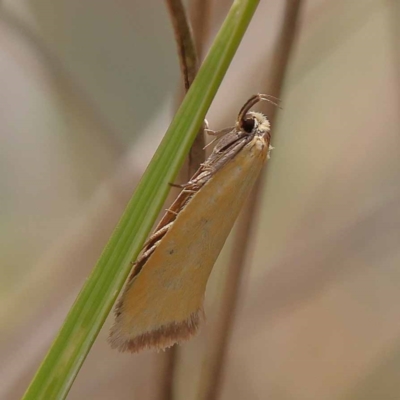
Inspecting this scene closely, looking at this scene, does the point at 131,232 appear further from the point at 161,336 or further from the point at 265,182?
the point at 265,182

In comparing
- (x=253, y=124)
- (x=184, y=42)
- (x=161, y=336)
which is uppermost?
(x=184, y=42)

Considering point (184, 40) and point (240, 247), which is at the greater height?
point (184, 40)

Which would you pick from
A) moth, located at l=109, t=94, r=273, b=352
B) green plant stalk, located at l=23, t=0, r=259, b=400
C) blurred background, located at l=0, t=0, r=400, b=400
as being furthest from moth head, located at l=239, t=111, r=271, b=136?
blurred background, located at l=0, t=0, r=400, b=400

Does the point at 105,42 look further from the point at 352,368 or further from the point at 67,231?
the point at 352,368

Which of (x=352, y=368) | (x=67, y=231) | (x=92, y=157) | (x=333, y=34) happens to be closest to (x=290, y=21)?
(x=333, y=34)

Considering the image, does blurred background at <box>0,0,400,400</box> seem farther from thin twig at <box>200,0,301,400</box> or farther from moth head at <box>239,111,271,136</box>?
moth head at <box>239,111,271,136</box>

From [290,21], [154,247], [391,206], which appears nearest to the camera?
[154,247]

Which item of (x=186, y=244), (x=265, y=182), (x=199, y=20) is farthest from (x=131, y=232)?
(x=265, y=182)
